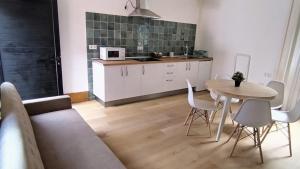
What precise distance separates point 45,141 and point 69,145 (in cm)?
23

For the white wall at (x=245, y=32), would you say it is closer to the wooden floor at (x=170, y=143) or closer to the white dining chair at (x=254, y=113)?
the wooden floor at (x=170, y=143)

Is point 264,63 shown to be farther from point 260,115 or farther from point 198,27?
point 260,115

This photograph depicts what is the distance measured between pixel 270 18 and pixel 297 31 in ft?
1.92

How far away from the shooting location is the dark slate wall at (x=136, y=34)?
380cm

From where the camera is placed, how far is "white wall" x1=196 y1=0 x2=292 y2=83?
380 cm

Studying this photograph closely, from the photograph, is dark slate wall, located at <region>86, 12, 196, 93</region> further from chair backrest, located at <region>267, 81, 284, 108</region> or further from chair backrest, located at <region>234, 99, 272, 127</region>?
chair backrest, located at <region>234, 99, 272, 127</region>

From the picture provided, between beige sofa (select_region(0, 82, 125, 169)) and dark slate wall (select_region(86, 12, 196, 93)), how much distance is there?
188 centimetres

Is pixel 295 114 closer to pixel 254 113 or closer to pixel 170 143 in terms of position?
pixel 254 113

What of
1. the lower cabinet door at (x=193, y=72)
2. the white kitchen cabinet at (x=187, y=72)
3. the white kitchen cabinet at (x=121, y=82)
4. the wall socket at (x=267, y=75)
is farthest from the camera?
the lower cabinet door at (x=193, y=72)

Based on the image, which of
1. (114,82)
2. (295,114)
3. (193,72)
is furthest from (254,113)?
(193,72)

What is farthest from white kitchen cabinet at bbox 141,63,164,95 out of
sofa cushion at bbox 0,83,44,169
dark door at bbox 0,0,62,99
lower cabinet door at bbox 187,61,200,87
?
sofa cushion at bbox 0,83,44,169

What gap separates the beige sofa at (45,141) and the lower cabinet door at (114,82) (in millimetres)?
1300

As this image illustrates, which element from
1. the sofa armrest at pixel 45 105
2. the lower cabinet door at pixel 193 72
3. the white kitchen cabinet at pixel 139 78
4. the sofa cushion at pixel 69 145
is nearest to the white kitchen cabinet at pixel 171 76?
the white kitchen cabinet at pixel 139 78

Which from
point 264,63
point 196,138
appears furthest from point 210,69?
point 196,138
